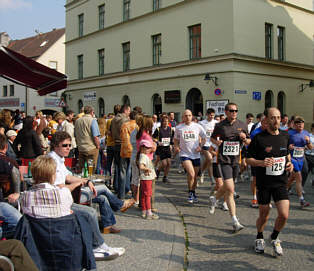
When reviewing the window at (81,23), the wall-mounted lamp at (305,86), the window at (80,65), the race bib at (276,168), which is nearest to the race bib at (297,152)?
the race bib at (276,168)

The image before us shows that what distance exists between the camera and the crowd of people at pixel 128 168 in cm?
374

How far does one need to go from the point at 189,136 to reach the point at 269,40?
17550 millimetres

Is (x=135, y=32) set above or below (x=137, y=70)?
above

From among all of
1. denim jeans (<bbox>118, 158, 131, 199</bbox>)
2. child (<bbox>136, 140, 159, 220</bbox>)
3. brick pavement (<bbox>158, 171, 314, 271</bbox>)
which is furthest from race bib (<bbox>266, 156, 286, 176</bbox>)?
denim jeans (<bbox>118, 158, 131, 199</bbox>)

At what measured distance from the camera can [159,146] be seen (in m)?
11.3

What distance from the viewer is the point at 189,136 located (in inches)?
336

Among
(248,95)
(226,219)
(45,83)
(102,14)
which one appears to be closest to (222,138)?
(226,219)

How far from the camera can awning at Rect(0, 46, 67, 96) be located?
7.48 metres

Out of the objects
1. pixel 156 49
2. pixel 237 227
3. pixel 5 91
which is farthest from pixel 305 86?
pixel 5 91

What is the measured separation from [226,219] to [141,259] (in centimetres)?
260

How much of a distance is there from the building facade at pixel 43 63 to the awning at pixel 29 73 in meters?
37.5

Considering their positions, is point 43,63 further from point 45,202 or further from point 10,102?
point 45,202

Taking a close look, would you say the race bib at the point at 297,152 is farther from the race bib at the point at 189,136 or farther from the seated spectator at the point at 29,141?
the seated spectator at the point at 29,141

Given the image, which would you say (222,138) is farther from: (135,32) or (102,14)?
(102,14)
